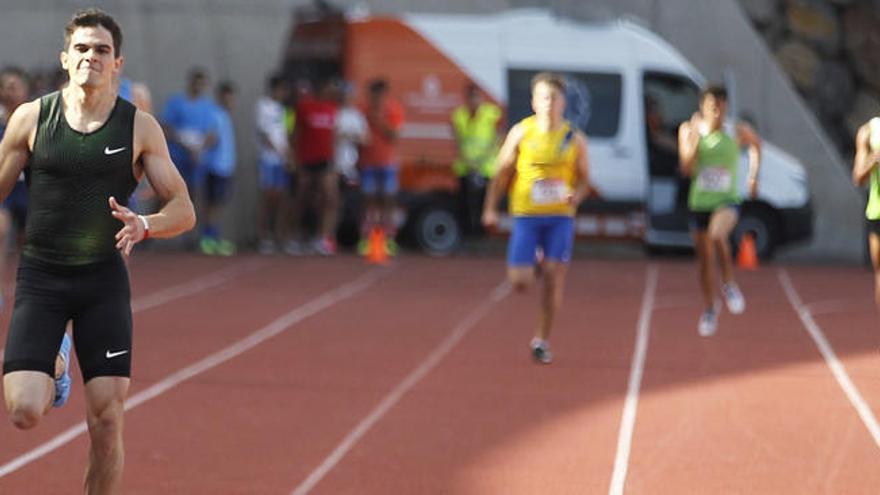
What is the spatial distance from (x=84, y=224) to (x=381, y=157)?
14.3 m

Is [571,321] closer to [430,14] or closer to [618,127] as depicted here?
[618,127]

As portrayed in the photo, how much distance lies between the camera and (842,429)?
9.98 m

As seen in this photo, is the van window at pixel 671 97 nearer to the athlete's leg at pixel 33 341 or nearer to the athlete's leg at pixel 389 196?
the athlete's leg at pixel 389 196

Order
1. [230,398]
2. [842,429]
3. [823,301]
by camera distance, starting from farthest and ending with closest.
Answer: [823,301], [230,398], [842,429]

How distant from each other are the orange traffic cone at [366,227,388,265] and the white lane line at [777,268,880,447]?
408 centimetres

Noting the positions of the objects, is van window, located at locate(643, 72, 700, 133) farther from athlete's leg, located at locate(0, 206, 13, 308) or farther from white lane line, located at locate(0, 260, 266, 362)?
athlete's leg, located at locate(0, 206, 13, 308)

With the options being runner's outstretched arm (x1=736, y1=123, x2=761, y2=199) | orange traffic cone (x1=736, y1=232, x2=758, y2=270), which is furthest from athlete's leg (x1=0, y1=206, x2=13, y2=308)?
orange traffic cone (x1=736, y1=232, x2=758, y2=270)

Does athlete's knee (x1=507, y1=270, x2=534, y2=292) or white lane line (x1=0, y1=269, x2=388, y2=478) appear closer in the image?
white lane line (x1=0, y1=269, x2=388, y2=478)

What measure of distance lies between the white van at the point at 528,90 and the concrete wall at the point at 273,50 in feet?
3.98

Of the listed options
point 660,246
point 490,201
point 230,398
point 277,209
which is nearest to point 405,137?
point 277,209

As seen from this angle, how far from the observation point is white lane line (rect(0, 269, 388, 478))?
347 inches

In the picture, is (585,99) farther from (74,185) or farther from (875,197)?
(74,185)

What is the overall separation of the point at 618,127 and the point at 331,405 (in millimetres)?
11033

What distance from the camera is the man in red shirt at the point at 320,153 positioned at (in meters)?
20.6
